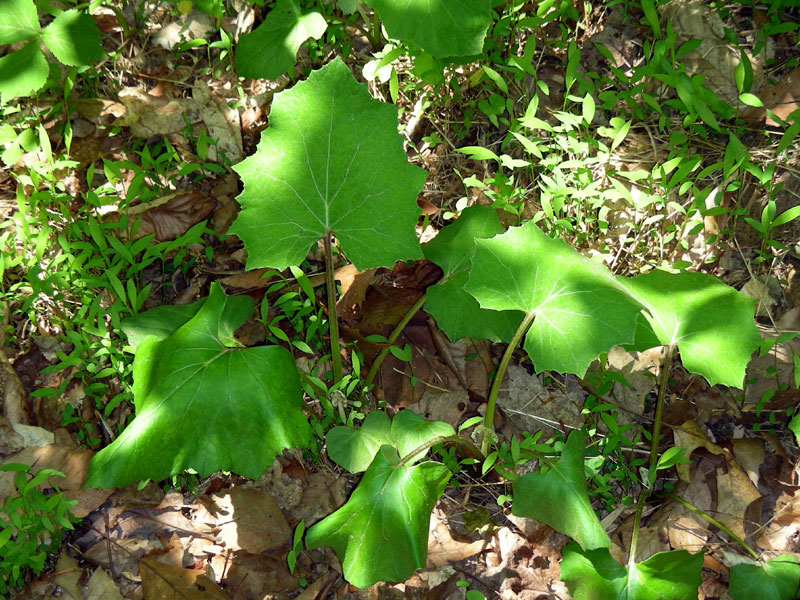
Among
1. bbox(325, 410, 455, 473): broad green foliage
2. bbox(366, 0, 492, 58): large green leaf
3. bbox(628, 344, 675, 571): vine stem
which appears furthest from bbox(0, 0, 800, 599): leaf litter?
bbox(366, 0, 492, 58): large green leaf

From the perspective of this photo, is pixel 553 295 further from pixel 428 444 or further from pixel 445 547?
pixel 445 547

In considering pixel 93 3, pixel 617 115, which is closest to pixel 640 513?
pixel 617 115

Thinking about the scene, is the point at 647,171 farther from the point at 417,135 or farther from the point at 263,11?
the point at 263,11

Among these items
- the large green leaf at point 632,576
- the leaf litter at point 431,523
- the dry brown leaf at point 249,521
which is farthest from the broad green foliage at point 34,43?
the large green leaf at point 632,576

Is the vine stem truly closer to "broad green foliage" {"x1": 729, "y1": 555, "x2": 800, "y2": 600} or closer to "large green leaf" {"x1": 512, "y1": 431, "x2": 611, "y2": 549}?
"large green leaf" {"x1": 512, "y1": 431, "x2": 611, "y2": 549}

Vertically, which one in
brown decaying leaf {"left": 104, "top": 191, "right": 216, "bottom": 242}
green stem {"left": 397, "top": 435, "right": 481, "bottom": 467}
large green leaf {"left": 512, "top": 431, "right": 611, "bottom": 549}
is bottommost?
large green leaf {"left": 512, "top": 431, "right": 611, "bottom": 549}
